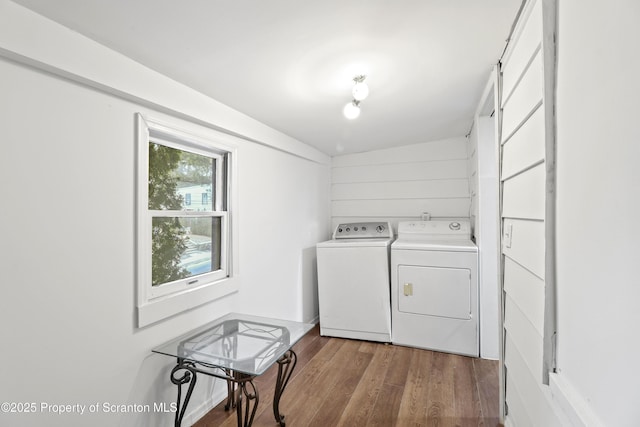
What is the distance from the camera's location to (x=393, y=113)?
8.52ft

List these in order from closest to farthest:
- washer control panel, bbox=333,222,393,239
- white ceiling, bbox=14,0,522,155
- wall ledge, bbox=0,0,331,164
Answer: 1. wall ledge, bbox=0,0,331,164
2. white ceiling, bbox=14,0,522,155
3. washer control panel, bbox=333,222,393,239

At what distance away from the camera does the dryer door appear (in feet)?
9.02

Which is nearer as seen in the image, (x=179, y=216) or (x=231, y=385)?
(x=179, y=216)

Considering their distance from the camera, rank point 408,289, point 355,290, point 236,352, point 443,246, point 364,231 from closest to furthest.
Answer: point 236,352
point 443,246
point 408,289
point 355,290
point 364,231

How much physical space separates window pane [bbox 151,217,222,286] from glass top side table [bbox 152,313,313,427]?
0.37 meters

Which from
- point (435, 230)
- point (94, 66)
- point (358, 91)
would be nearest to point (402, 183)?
point (435, 230)

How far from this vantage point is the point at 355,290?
310 cm

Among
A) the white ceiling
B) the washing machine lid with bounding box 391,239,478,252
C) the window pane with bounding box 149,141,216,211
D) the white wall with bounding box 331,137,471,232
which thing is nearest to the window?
the window pane with bounding box 149,141,216,211

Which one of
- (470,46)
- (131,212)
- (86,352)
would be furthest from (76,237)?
(470,46)

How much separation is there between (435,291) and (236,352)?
198cm

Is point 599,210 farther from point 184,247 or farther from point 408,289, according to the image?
point 408,289

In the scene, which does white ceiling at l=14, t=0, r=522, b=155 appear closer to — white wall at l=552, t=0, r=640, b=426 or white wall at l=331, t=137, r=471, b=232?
white wall at l=552, t=0, r=640, b=426

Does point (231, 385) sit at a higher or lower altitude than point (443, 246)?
lower

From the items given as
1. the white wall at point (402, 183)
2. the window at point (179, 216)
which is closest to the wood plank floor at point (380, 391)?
the window at point (179, 216)
